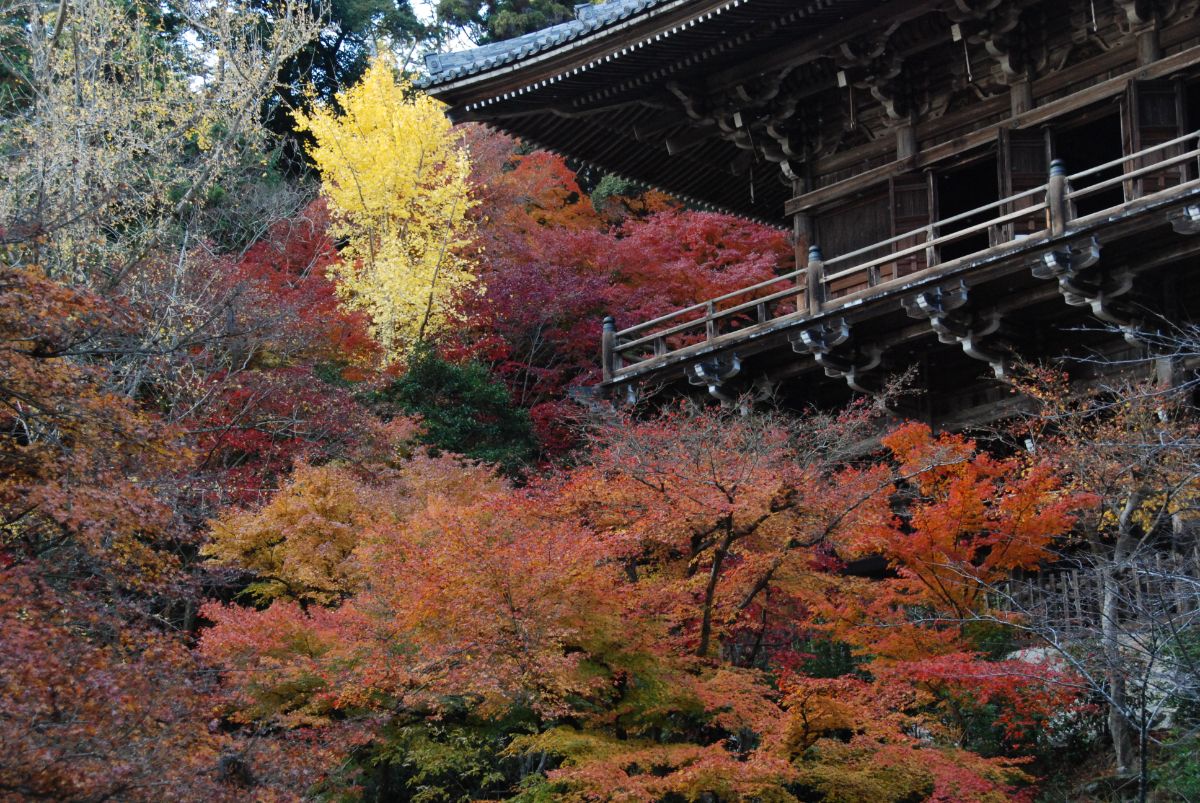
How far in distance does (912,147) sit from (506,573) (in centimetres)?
895

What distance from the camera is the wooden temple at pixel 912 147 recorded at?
1349 cm

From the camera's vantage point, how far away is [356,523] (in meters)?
14.2

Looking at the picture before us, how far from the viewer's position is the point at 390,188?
83.4 feet

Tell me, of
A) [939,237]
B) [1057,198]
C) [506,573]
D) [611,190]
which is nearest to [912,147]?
[939,237]

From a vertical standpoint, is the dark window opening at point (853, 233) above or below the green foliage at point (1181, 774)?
above

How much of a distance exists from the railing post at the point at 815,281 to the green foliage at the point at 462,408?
5.17 metres

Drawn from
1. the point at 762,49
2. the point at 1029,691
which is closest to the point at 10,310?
the point at 1029,691

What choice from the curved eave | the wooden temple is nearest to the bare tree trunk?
the wooden temple

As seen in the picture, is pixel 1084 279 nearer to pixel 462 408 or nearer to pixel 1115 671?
pixel 1115 671

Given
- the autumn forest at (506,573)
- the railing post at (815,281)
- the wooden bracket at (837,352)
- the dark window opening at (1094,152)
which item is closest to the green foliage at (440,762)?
the autumn forest at (506,573)

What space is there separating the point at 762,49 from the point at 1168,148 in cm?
512

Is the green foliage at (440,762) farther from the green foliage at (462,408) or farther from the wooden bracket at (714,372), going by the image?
the green foliage at (462,408)

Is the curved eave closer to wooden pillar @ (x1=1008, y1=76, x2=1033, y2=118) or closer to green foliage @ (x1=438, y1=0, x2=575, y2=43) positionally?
wooden pillar @ (x1=1008, y1=76, x2=1033, y2=118)

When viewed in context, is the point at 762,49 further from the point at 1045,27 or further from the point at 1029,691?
the point at 1029,691
